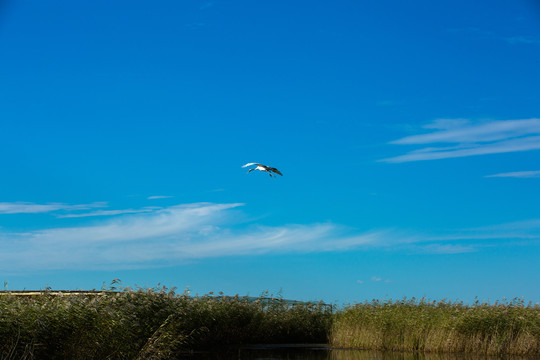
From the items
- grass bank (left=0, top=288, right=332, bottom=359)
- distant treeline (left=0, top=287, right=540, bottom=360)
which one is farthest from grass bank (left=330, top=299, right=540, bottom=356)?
grass bank (left=0, top=288, right=332, bottom=359)

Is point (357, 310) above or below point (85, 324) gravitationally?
above

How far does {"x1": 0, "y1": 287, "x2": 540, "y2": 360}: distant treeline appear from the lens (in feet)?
40.7

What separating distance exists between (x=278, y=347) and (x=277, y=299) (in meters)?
3.82

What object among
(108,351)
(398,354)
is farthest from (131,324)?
(398,354)

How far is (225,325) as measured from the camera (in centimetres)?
2366

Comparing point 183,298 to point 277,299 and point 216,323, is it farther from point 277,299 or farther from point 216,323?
point 277,299

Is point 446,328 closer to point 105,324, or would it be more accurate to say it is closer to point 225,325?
point 225,325

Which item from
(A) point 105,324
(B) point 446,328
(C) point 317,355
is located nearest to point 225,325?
(C) point 317,355

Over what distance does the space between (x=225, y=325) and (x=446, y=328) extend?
8.70 m

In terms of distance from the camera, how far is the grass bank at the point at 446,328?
800 inches

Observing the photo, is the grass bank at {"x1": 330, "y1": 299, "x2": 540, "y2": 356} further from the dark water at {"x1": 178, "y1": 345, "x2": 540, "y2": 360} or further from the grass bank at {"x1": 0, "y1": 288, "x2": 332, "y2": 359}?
the grass bank at {"x1": 0, "y1": 288, "x2": 332, "y2": 359}

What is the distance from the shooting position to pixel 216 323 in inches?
922

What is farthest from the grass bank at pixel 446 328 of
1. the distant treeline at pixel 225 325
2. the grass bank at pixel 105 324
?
the grass bank at pixel 105 324

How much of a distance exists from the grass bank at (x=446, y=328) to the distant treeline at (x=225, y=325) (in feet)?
0.12
